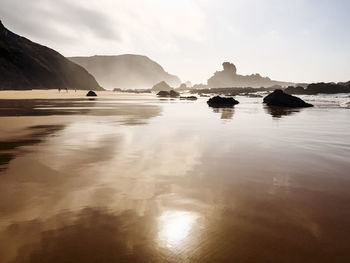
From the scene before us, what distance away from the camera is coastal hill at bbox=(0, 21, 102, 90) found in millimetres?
81625

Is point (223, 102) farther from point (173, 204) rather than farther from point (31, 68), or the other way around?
point (31, 68)

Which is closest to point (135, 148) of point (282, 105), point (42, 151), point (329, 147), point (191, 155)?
point (191, 155)

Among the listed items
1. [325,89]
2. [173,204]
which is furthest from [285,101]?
[325,89]

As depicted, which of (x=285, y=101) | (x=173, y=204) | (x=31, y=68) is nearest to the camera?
(x=173, y=204)

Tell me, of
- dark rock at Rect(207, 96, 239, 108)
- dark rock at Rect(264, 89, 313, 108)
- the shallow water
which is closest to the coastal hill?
dark rock at Rect(207, 96, 239, 108)

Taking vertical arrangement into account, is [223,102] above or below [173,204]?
below

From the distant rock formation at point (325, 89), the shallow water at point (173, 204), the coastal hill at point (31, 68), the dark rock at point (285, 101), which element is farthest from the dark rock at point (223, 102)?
the coastal hill at point (31, 68)

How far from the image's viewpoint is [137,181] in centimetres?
454

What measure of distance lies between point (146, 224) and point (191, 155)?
137 inches

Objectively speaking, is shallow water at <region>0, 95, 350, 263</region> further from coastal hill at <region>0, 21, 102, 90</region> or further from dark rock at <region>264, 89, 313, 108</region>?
coastal hill at <region>0, 21, 102, 90</region>

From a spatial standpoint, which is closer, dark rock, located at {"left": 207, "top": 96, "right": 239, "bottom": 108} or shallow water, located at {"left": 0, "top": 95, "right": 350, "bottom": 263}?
shallow water, located at {"left": 0, "top": 95, "right": 350, "bottom": 263}

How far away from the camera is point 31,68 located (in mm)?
100750

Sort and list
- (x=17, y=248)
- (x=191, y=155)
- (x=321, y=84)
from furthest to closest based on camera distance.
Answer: (x=321, y=84), (x=191, y=155), (x=17, y=248)

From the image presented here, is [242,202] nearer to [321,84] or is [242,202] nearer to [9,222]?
[9,222]
